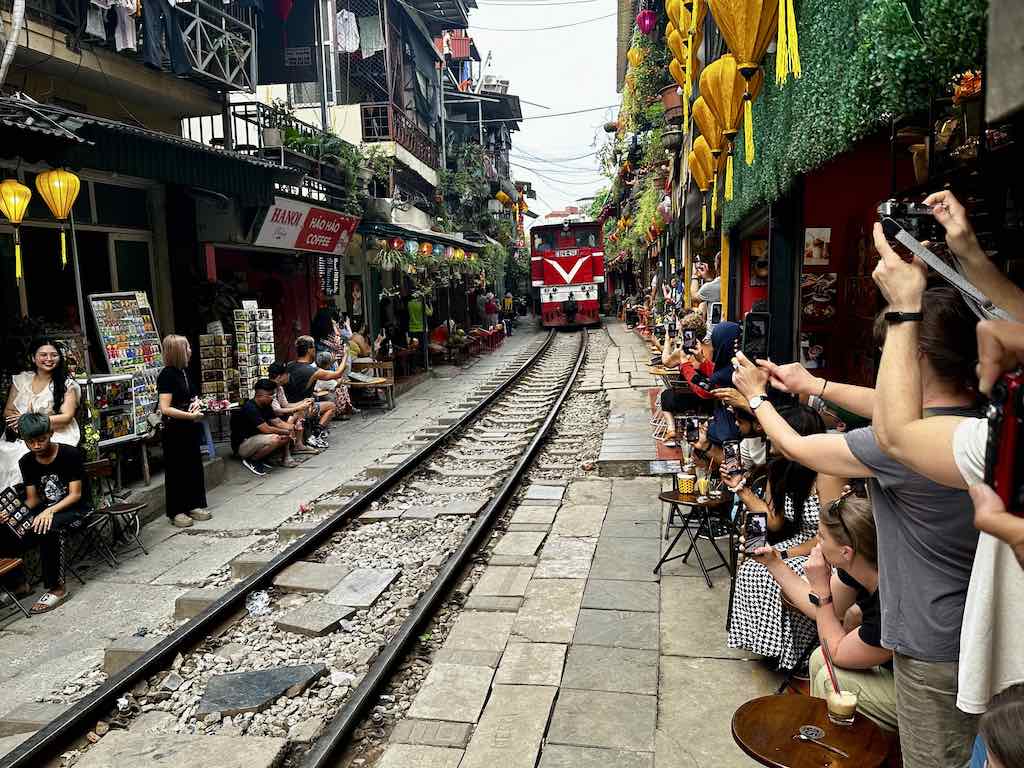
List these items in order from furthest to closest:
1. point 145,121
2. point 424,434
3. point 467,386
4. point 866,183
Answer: point 467,386
point 424,434
point 145,121
point 866,183

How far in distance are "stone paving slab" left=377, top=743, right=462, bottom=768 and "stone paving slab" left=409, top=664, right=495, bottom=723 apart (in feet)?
0.87

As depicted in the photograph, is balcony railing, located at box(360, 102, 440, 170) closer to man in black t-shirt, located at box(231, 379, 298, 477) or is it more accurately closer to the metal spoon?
man in black t-shirt, located at box(231, 379, 298, 477)

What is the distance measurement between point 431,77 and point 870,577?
26482 mm

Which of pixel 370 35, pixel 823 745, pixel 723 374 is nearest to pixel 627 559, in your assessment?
pixel 723 374

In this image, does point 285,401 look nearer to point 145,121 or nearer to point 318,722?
point 145,121

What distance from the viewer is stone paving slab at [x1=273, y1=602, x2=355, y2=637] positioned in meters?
5.18

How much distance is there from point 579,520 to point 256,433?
4.61 metres

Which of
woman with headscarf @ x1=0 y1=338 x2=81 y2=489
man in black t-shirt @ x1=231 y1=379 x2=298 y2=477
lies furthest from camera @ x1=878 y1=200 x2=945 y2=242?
man in black t-shirt @ x1=231 y1=379 x2=298 y2=477

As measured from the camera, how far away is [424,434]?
11453 mm

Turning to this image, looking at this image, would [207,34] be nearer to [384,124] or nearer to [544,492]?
[544,492]

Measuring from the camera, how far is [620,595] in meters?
5.32

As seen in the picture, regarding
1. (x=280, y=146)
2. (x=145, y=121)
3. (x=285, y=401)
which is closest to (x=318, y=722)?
(x=285, y=401)

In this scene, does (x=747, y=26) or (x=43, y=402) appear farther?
(x=43, y=402)

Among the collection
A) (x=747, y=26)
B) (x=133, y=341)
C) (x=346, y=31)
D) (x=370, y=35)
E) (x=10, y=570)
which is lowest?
(x=10, y=570)
